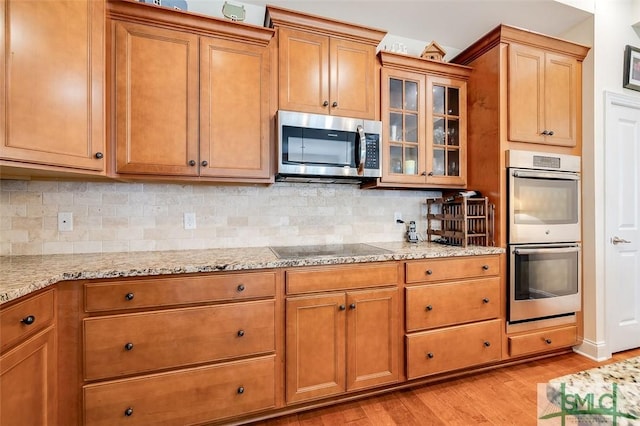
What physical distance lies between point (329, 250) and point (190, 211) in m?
1.05

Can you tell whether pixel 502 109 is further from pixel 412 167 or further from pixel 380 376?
pixel 380 376

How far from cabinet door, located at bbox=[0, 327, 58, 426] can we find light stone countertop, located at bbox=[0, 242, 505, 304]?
0.24 meters

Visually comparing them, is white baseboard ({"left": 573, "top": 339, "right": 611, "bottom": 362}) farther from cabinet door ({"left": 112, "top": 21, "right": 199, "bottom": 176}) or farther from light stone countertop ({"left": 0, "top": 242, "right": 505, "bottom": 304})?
cabinet door ({"left": 112, "top": 21, "right": 199, "bottom": 176})

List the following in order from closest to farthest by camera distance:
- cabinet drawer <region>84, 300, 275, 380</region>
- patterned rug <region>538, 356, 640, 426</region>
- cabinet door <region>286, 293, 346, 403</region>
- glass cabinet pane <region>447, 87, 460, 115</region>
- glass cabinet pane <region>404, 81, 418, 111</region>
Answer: patterned rug <region>538, 356, 640, 426</region>
cabinet drawer <region>84, 300, 275, 380</region>
cabinet door <region>286, 293, 346, 403</region>
glass cabinet pane <region>404, 81, 418, 111</region>
glass cabinet pane <region>447, 87, 460, 115</region>

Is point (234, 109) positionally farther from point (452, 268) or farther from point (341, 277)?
point (452, 268)

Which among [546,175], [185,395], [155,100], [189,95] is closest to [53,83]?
[155,100]

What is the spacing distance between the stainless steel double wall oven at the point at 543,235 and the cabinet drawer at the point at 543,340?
0.13 metres

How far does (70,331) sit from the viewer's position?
143 cm

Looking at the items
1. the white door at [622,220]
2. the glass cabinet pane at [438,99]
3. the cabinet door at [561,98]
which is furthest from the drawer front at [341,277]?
the white door at [622,220]

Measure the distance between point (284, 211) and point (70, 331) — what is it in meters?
1.44

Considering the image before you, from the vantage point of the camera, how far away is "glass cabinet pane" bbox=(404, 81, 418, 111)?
239cm

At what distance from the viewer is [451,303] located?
2107 millimetres

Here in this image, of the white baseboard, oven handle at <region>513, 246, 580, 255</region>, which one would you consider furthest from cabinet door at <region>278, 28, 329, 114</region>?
the white baseboard

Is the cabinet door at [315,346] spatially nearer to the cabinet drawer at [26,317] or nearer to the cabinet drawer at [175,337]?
the cabinet drawer at [175,337]
